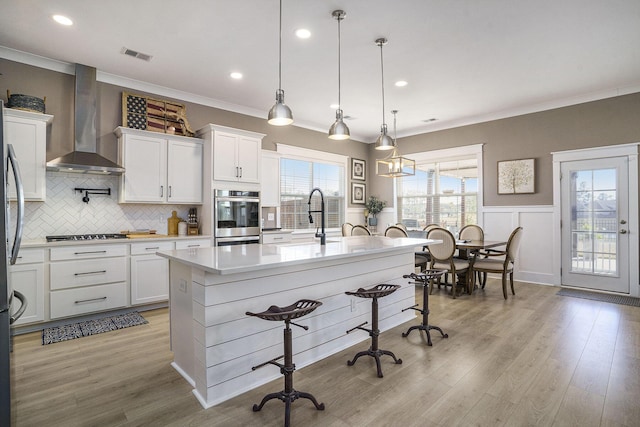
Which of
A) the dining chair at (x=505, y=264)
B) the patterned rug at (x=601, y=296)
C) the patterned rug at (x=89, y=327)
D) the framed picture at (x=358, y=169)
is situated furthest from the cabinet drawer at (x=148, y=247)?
the patterned rug at (x=601, y=296)

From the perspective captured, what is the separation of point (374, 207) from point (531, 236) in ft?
10.2

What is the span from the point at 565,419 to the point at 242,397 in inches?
77.3

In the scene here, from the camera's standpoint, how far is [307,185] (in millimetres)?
6699

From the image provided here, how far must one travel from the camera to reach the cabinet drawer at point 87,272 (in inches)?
136

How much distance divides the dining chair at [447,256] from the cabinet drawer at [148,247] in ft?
11.6

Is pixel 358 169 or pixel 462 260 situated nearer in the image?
pixel 462 260

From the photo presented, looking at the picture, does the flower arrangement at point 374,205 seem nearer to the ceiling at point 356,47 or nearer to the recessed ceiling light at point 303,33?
the ceiling at point 356,47

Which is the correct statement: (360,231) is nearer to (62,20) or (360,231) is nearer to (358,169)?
(358,169)

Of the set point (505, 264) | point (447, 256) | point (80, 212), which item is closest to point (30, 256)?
point (80, 212)

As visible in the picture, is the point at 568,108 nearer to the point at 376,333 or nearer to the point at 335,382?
the point at 376,333

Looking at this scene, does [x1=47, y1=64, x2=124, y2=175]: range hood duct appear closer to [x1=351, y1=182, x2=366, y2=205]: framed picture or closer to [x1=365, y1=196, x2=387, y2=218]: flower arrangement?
[x1=351, y1=182, x2=366, y2=205]: framed picture

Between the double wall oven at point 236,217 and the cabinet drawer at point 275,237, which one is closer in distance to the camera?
the double wall oven at point 236,217

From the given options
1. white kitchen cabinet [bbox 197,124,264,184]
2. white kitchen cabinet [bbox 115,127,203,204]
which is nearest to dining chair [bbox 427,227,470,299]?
white kitchen cabinet [bbox 197,124,264,184]

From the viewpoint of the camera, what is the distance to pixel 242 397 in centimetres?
220
